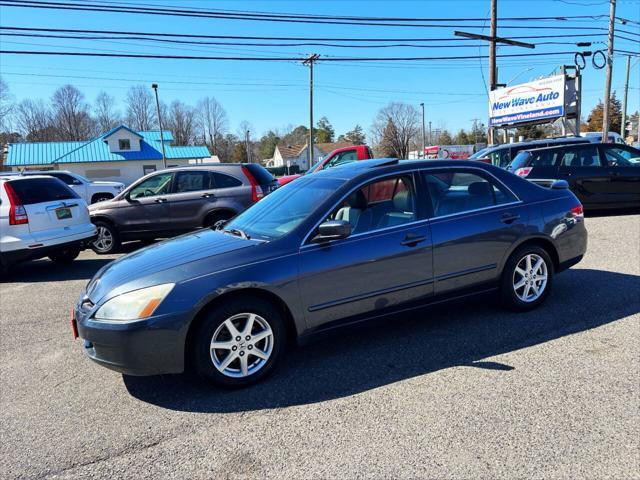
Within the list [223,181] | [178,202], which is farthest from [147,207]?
[223,181]

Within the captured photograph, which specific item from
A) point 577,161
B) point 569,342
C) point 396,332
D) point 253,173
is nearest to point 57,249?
point 253,173

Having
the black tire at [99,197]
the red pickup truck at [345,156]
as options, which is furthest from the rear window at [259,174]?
the black tire at [99,197]

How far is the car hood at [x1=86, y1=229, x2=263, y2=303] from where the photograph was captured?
3.29 meters

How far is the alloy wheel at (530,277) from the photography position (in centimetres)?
457

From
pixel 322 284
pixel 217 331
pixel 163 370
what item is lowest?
pixel 163 370

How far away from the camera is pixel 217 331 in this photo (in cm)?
329

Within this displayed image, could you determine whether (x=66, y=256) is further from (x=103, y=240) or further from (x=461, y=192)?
(x=461, y=192)

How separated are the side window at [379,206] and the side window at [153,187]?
6.40m

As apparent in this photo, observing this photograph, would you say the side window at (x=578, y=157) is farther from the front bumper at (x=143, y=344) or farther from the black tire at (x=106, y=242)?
the front bumper at (x=143, y=344)

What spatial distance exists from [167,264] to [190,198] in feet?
19.9

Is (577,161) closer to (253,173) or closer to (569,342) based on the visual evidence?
(253,173)

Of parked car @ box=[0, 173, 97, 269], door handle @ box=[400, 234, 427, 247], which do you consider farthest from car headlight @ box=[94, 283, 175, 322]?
parked car @ box=[0, 173, 97, 269]

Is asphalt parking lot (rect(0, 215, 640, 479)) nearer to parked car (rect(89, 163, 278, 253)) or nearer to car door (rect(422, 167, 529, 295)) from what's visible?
car door (rect(422, 167, 529, 295))

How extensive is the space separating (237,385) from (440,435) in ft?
4.82
